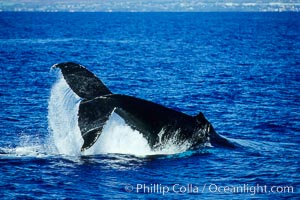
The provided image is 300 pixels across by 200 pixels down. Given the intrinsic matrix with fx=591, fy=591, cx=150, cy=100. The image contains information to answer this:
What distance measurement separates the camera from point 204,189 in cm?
1379

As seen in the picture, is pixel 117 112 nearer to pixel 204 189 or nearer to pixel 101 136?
pixel 101 136

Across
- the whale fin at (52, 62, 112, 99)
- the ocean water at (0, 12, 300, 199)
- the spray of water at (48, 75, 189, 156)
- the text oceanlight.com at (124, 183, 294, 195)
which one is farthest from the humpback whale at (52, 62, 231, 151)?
the text oceanlight.com at (124, 183, 294, 195)

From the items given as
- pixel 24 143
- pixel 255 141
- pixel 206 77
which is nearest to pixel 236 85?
pixel 206 77

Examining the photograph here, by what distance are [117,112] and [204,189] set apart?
8.91ft

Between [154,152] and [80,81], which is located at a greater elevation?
[80,81]

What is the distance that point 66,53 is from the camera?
193 feet

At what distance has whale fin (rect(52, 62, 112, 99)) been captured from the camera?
13.8m

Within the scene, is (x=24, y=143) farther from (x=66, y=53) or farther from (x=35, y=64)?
(x=66, y=53)

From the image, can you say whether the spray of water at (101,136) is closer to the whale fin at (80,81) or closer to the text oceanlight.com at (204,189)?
the whale fin at (80,81)

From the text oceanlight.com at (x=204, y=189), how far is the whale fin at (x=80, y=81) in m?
2.32

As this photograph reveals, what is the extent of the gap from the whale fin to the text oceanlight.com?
232 cm

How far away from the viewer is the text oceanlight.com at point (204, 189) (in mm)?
13539

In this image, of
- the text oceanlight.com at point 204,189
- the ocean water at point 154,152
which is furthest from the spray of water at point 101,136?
the text oceanlight.com at point 204,189

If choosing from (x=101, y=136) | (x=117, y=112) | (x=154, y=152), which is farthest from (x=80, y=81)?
(x=154, y=152)
